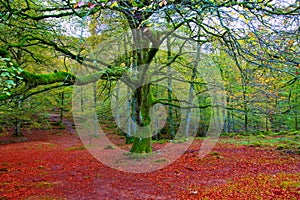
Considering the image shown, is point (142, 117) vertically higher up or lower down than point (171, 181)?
higher up

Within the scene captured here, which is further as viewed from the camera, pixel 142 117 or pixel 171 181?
pixel 142 117

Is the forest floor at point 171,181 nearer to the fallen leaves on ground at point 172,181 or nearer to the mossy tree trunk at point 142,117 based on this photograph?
the fallen leaves on ground at point 172,181

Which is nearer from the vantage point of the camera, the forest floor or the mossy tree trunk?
the forest floor

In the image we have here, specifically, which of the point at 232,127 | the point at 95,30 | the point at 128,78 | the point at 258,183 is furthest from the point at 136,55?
the point at 232,127

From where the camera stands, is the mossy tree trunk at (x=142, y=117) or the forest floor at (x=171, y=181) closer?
the forest floor at (x=171, y=181)

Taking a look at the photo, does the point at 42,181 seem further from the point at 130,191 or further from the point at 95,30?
the point at 95,30

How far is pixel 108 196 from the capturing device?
4758mm

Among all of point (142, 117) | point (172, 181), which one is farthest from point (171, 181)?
point (142, 117)

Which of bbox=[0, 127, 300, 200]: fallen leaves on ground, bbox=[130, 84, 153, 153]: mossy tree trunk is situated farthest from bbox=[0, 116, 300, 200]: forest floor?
bbox=[130, 84, 153, 153]: mossy tree trunk

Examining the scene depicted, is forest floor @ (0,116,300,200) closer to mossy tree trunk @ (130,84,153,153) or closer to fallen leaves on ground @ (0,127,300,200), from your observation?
fallen leaves on ground @ (0,127,300,200)

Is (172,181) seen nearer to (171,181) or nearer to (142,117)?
(171,181)

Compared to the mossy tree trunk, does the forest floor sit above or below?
below

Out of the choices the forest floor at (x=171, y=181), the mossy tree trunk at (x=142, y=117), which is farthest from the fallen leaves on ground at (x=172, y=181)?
the mossy tree trunk at (x=142, y=117)

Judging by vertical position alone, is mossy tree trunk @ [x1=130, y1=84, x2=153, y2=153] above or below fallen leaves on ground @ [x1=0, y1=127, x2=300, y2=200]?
above
